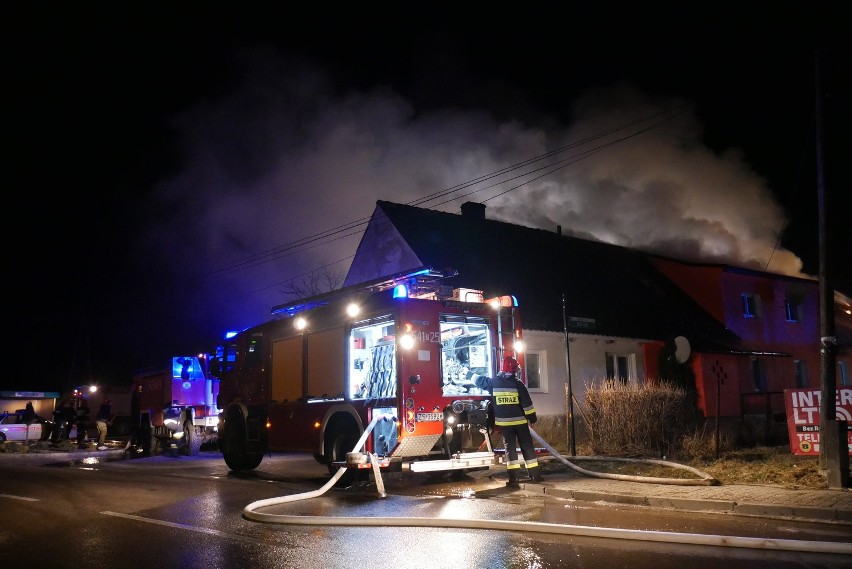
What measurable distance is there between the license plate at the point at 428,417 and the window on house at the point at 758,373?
16577 millimetres

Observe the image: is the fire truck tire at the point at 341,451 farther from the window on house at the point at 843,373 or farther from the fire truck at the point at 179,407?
the window on house at the point at 843,373

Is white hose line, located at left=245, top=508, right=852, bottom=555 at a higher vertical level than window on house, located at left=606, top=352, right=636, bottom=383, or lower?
lower

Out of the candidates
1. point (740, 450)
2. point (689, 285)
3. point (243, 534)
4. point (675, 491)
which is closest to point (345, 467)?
point (243, 534)

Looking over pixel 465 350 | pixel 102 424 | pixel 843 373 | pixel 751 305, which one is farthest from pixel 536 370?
pixel 843 373

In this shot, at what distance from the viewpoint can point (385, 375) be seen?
998cm

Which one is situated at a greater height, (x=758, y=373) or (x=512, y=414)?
(x=758, y=373)

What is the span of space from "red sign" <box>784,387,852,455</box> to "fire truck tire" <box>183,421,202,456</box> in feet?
45.1

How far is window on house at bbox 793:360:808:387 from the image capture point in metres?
24.2

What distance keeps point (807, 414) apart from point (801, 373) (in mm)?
17703

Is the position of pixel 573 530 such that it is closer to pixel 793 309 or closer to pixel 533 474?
pixel 533 474

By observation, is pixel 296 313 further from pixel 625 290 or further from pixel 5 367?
pixel 5 367

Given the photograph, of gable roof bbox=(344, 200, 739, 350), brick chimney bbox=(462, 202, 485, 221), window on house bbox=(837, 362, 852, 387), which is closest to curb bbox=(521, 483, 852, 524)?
gable roof bbox=(344, 200, 739, 350)

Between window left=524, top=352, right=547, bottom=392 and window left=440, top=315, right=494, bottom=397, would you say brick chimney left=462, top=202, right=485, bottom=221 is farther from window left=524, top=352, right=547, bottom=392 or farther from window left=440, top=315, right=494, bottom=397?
window left=440, top=315, right=494, bottom=397

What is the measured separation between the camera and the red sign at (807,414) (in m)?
8.73
